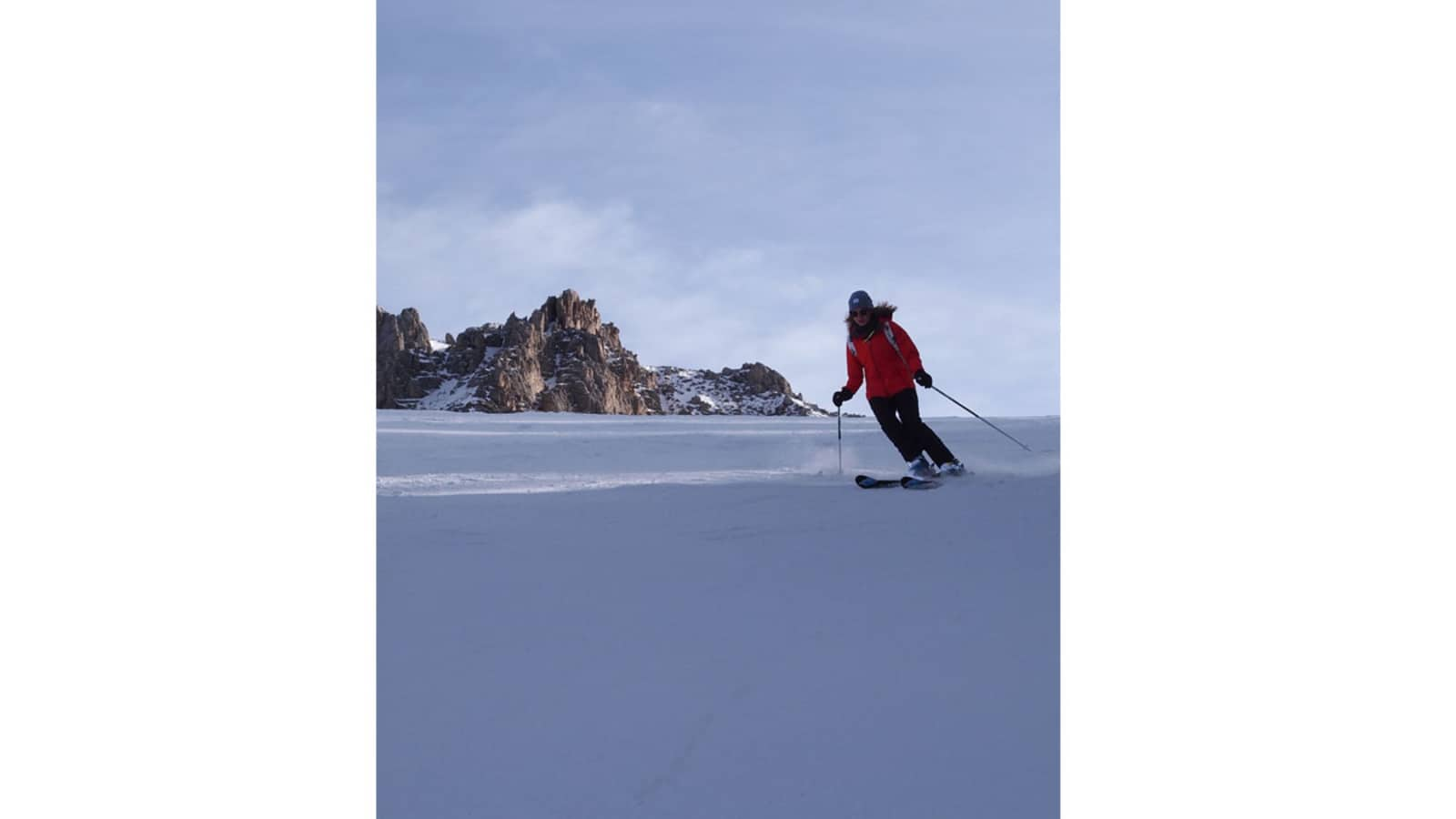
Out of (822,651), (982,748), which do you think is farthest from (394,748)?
(982,748)

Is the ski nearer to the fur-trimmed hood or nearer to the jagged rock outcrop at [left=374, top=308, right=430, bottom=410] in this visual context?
the fur-trimmed hood

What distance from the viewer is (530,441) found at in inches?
268

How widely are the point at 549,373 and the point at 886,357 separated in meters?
85.3

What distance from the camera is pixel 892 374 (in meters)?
5.57

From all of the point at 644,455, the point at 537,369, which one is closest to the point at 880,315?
the point at 644,455

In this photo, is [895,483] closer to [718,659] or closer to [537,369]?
[718,659]

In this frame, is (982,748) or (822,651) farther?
(822,651)

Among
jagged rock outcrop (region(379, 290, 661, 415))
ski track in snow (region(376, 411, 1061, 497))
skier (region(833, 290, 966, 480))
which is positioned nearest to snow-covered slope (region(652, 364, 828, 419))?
jagged rock outcrop (region(379, 290, 661, 415))

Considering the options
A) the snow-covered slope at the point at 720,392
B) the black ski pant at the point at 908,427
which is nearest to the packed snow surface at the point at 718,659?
the black ski pant at the point at 908,427

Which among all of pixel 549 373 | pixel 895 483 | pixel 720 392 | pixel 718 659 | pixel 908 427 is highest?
pixel 549 373
